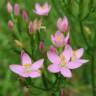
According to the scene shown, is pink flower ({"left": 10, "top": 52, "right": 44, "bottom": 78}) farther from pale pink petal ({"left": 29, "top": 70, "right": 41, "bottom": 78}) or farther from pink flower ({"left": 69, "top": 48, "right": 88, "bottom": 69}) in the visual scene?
pink flower ({"left": 69, "top": 48, "right": 88, "bottom": 69})

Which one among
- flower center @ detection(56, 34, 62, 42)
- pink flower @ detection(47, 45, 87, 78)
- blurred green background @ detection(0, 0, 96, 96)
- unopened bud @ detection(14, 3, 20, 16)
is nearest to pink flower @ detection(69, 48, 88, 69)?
pink flower @ detection(47, 45, 87, 78)

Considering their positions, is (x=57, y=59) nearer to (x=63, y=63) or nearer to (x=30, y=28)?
(x=63, y=63)

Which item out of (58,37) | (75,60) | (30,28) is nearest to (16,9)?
(30,28)

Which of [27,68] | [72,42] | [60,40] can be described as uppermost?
[60,40]

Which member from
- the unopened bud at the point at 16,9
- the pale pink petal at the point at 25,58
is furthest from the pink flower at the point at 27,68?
the unopened bud at the point at 16,9

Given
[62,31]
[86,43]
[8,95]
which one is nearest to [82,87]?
[8,95]

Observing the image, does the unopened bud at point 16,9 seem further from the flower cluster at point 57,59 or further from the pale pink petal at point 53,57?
the pale pink petal at point 53,57
